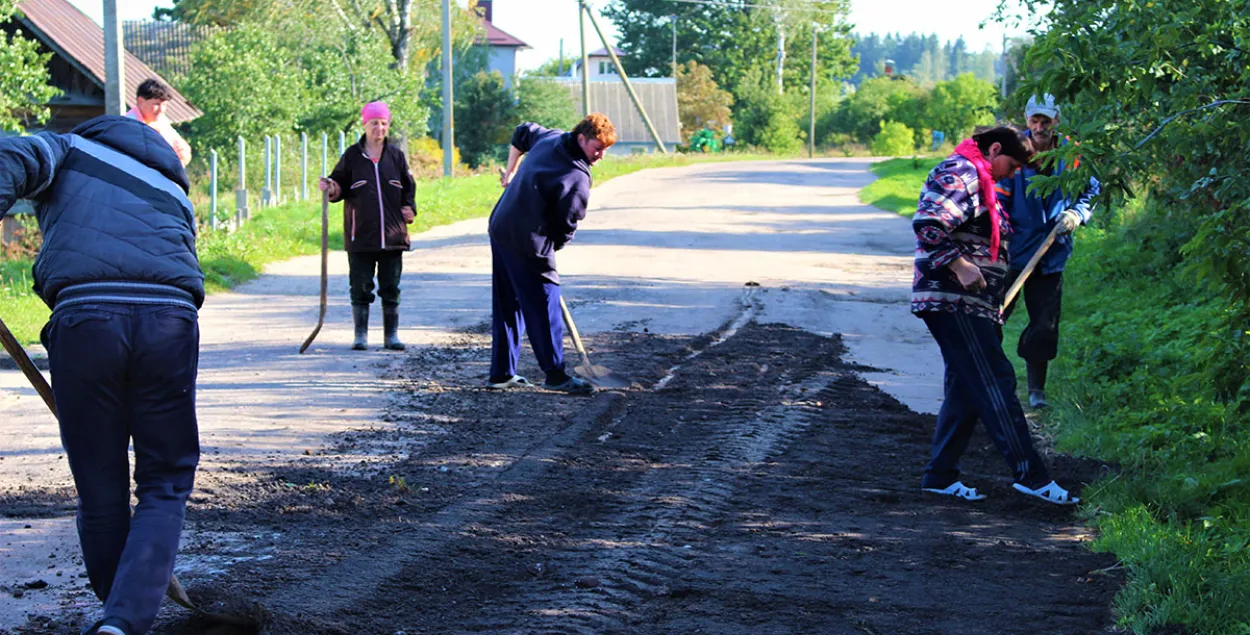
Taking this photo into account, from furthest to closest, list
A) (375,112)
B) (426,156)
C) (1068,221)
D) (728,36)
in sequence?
(728,36)
(426,156)
(375,112)
(1068,221)

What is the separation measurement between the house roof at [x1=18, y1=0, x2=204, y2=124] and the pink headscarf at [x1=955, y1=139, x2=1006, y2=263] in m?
17.1

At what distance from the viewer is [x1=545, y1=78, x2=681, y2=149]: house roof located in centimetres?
7069

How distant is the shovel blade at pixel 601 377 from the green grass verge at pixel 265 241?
178 inches

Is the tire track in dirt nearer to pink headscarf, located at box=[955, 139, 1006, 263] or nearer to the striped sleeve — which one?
pink headscarf, located at box=[955, 139, 1006, 263]

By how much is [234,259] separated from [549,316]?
7903 mm

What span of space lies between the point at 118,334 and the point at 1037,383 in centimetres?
647

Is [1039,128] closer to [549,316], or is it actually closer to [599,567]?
[549,316]

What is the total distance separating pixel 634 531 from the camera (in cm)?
563

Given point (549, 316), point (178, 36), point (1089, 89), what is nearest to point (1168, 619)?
point (1089, 89)

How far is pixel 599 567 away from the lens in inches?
201

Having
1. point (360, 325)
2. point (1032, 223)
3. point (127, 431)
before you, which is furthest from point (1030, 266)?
point (127, 431)

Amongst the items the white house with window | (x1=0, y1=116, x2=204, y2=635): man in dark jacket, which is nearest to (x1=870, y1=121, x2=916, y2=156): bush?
the white house with window

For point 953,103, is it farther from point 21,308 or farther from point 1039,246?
point 1039,246

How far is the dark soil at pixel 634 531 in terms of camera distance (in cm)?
464
